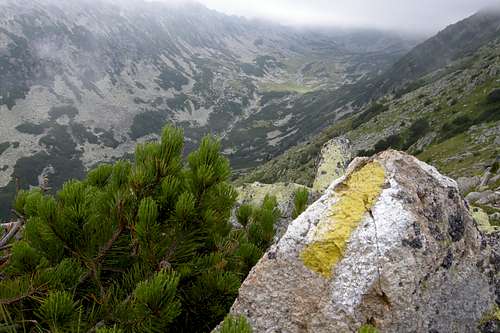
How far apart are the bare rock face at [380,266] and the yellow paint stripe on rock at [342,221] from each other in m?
0.01

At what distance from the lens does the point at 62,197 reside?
3.87 metres

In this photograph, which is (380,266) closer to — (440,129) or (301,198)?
(301,198)

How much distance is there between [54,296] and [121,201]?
48.1 inches

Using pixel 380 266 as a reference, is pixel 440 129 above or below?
below

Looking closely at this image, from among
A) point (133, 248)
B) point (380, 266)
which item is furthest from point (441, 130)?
point (133, 248)

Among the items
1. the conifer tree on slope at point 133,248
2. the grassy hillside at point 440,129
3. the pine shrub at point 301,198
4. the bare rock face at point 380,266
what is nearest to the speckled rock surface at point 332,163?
the pine shrub at point 301,198

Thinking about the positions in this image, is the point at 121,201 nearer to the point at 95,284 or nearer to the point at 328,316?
the point at 95,284

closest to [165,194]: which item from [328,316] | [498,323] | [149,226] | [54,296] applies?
[149,226]

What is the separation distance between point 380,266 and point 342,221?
2.19 ft

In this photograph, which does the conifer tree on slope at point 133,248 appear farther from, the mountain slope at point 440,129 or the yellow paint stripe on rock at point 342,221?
the mountain slope at point 440,129

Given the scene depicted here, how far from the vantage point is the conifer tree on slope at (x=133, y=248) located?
3516mm

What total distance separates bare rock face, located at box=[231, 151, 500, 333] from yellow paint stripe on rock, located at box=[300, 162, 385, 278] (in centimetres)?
1

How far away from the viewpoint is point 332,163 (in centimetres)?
2308

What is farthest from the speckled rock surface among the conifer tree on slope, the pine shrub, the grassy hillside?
the grassy hillside
